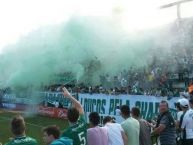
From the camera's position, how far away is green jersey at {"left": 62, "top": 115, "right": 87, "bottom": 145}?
21.9ft

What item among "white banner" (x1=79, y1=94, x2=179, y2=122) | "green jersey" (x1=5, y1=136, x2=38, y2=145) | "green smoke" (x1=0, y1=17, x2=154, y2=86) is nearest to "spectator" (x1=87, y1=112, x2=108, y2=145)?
"green jersey" (x1=5, y1=136, x2=38, y2=145)

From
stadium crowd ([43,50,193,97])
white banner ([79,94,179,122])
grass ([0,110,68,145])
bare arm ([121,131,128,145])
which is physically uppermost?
stadium crowd ([43,50,193,97])

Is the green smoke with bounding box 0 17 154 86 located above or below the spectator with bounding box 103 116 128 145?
above

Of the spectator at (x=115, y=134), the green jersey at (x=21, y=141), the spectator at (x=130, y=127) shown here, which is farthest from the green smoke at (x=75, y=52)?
the green jersey at (x=21, y=141)

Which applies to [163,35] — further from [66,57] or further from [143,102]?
[143,102]

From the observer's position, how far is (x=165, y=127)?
891 cm

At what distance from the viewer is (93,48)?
3838 centimetres

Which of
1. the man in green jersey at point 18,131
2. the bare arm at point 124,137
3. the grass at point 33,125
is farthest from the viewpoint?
the grass at point 33,125

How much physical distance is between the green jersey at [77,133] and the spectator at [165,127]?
2.33 m

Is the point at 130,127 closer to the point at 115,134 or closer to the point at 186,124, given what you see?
the point at 115,134

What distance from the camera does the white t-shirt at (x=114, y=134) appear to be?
7.93 m

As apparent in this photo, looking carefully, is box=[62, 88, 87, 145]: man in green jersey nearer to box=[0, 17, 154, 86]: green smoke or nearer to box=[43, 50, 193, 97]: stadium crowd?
box=[43, 50, 193, 97]: stadium crowd

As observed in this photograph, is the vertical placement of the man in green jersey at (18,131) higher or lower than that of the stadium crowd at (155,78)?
lower

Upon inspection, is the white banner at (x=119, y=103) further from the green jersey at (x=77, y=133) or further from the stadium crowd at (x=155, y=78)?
the green jersey at (x=77, y=133)
